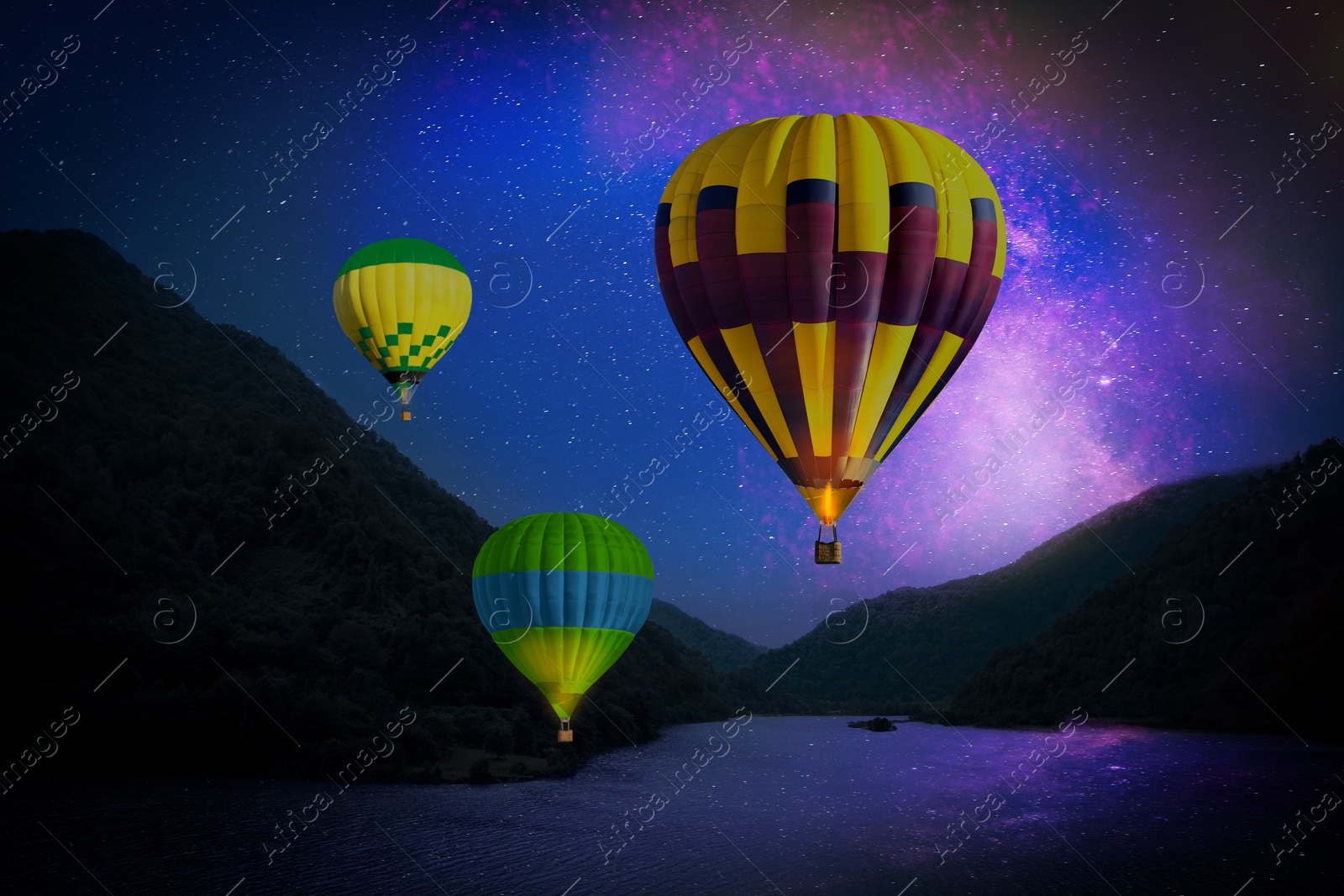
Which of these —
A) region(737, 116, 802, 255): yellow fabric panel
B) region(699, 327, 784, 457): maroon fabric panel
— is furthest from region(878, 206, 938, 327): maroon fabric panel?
region(699, 327, 784, 457): maroon fabric panel

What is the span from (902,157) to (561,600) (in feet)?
59.1

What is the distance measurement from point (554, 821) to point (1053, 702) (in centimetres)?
6885

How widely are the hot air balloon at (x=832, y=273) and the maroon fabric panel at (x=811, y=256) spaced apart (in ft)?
0.08

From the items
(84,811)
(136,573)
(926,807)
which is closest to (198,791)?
(84,811)

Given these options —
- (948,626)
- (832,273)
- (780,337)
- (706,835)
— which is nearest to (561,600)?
(780,337)

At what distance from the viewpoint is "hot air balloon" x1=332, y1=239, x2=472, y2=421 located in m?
31.4

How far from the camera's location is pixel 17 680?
48.1 meters

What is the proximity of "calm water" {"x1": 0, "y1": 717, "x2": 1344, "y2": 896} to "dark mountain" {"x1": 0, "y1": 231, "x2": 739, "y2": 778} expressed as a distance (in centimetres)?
333

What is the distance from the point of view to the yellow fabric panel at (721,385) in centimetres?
2092

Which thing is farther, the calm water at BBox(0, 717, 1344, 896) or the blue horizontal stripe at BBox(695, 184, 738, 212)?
the calm water at BBox(0, 717, 1344, 896)

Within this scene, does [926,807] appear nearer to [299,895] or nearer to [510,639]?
[510,639]

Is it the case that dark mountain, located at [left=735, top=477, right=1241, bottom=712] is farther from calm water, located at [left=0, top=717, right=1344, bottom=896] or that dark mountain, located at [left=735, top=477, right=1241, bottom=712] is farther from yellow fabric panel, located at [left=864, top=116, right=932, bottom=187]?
yellow fabric panel, located at [left=864, top=116, right=932, bottom=187]

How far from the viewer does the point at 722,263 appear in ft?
65.4

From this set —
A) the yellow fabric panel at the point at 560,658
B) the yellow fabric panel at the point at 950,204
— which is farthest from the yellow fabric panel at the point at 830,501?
the yellow fabric panel at the point at 560,658
